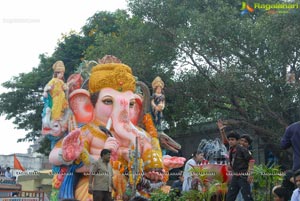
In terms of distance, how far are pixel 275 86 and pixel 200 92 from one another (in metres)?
2.62

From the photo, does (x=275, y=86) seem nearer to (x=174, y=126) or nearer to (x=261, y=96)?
(x=261, y=96)

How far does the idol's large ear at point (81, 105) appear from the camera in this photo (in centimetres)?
1384

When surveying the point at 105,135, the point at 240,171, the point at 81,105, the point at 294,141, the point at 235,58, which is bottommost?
the point at 240,171

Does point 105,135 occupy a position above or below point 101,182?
above

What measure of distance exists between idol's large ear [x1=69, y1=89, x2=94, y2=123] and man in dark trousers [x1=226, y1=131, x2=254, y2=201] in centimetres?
638

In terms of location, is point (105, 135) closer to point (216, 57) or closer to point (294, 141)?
point (216, 57)

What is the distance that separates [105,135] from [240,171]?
5848 mm

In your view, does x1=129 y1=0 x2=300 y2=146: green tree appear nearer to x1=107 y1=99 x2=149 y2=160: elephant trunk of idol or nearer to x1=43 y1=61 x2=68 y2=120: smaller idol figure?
x1=107 y1=99 x2=149 y2=160: elephant trunk of idol

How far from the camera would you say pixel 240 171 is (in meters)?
7.95

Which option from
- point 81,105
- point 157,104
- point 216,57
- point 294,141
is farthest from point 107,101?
point 294,141

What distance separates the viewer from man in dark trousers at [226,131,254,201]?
25.6 ft

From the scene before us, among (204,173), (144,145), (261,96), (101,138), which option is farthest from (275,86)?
(204,173)

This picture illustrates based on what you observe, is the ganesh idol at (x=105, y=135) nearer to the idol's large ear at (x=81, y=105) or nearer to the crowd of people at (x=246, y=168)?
the idol's large ear at (x=81, y=105)

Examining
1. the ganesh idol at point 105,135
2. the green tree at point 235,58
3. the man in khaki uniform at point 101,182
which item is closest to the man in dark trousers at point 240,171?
the man in khaki uniform at point 101,182
